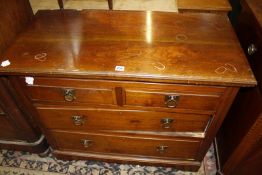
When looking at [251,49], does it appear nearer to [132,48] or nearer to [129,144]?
[132,48]

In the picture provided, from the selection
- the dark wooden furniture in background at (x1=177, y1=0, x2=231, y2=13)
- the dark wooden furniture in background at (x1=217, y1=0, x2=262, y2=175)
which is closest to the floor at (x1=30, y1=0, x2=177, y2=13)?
the dark wooden furniture in background at (x1=177, y1=0, x2=231, y2=13)

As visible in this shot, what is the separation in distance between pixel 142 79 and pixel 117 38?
0.30m

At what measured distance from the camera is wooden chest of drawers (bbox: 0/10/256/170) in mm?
975

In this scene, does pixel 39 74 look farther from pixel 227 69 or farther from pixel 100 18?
pixel 227 69

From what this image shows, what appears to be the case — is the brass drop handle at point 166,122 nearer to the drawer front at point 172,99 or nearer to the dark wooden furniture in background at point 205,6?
the drawer front at point 172,99

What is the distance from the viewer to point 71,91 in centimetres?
110

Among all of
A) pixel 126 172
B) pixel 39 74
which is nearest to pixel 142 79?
pixel 39 74

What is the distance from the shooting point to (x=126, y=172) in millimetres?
1573

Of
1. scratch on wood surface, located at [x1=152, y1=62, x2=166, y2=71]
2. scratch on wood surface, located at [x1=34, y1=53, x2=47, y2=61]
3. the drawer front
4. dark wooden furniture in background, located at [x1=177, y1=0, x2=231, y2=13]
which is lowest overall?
the drawer front

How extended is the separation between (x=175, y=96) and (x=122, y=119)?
337 mm

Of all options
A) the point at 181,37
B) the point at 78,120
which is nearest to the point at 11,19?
the point at 78,120

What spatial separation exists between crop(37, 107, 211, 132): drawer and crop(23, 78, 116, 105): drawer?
0.28 ft

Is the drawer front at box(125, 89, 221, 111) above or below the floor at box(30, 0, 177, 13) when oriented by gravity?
above

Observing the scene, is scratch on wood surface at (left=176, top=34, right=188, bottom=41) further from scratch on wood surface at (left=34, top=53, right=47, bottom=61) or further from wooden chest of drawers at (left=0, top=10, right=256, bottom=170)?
scratch on wood surface at (left=34, top=53, right=47, bottom=61)
